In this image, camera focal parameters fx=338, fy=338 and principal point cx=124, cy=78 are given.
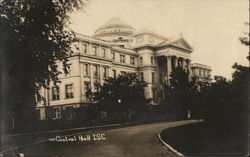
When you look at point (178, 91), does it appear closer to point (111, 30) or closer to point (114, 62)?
point (114, 62)

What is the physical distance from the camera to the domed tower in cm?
5079

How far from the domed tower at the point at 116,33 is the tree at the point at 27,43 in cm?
3572

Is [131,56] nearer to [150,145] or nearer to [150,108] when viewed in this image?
[150,108]

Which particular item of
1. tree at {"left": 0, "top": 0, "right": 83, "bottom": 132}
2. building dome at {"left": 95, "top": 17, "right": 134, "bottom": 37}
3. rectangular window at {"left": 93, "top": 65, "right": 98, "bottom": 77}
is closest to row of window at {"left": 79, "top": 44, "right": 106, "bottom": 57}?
rectangular window at {"left": 93, "top": 65, "right": 98, "bottom": 77}

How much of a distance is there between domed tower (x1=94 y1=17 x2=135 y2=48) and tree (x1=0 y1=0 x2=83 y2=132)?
35.7 meters

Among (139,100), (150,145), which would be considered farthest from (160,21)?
(139,100)

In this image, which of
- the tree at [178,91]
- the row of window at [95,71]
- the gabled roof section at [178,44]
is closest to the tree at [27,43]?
the tree at [178,91]

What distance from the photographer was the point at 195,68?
59.8 metres

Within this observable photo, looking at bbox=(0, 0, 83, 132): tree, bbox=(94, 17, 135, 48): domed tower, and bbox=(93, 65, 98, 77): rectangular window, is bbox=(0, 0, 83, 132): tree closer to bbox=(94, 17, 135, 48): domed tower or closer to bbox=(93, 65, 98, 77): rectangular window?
bbox=(93, 65, 98, 77): rectangular window

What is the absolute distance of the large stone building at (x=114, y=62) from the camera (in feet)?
122

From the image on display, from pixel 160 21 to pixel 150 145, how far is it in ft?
16.1

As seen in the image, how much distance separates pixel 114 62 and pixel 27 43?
3188 cm

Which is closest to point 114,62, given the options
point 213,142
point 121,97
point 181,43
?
point 181,43

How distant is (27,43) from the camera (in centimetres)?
1341
